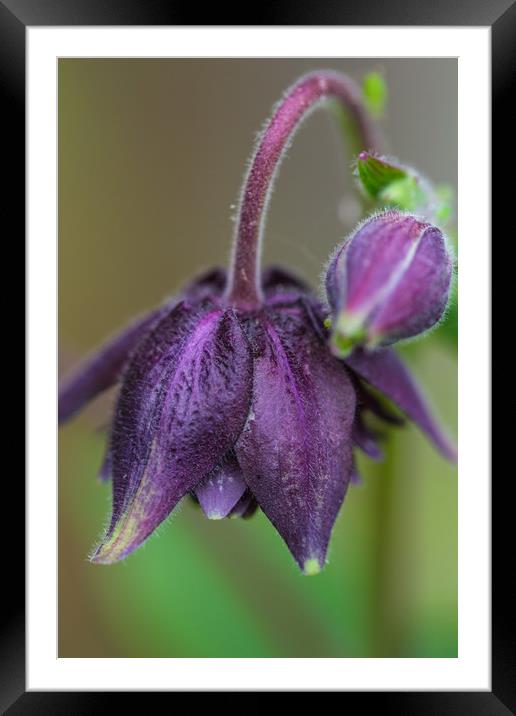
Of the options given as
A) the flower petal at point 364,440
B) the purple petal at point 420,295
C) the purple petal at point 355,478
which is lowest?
the purple petal at point 355,478

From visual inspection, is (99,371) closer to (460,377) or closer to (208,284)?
(208,284)

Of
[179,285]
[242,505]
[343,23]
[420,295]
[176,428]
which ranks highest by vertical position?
[343,23]

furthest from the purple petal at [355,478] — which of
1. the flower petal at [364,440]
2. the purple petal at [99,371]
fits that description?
the purple petal at [99,371]

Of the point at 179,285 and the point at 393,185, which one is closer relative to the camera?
the point at 393,185

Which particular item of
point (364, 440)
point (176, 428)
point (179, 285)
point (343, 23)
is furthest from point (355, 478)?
point (179, 285)

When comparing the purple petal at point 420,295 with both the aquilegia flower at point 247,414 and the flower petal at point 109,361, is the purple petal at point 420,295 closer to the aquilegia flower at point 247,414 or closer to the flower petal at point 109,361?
the aquilegia flower at point 247,414

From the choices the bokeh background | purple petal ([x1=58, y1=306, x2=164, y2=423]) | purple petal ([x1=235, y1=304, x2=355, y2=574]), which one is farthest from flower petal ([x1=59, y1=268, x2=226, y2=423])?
purple petal ([x1=235, y1=304, x2=355, y2=574])

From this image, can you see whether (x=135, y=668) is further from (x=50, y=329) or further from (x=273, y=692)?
(x=50, y=329)
